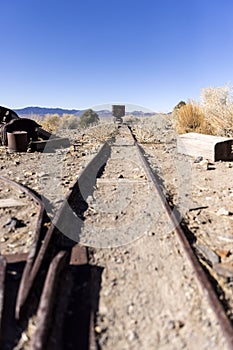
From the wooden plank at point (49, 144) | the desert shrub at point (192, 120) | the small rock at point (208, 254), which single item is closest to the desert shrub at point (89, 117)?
the desert shrub at point (192, 120)

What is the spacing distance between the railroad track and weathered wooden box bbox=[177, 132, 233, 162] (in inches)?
98.8

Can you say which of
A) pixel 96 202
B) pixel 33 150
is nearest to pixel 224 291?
pixel 96 202

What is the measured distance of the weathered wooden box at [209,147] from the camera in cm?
661

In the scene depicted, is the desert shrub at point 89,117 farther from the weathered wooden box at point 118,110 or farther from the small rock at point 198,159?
the small rock at point 198,159

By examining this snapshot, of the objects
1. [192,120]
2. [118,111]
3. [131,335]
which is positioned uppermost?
[192,120]

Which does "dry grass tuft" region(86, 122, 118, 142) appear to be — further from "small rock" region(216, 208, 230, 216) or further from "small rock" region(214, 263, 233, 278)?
"small rock" region(214, 263, 233, 278)

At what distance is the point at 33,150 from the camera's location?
8727 millimetres

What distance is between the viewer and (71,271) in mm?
2535

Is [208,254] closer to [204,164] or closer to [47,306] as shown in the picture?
[47,306]

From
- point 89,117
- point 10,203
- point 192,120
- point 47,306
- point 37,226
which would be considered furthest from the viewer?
point 89,117

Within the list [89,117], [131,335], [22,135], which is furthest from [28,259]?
[89,117]

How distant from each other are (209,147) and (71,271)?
4986 mm

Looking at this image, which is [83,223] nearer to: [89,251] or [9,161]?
[89,251]

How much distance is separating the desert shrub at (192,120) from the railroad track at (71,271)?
19.9 ft
